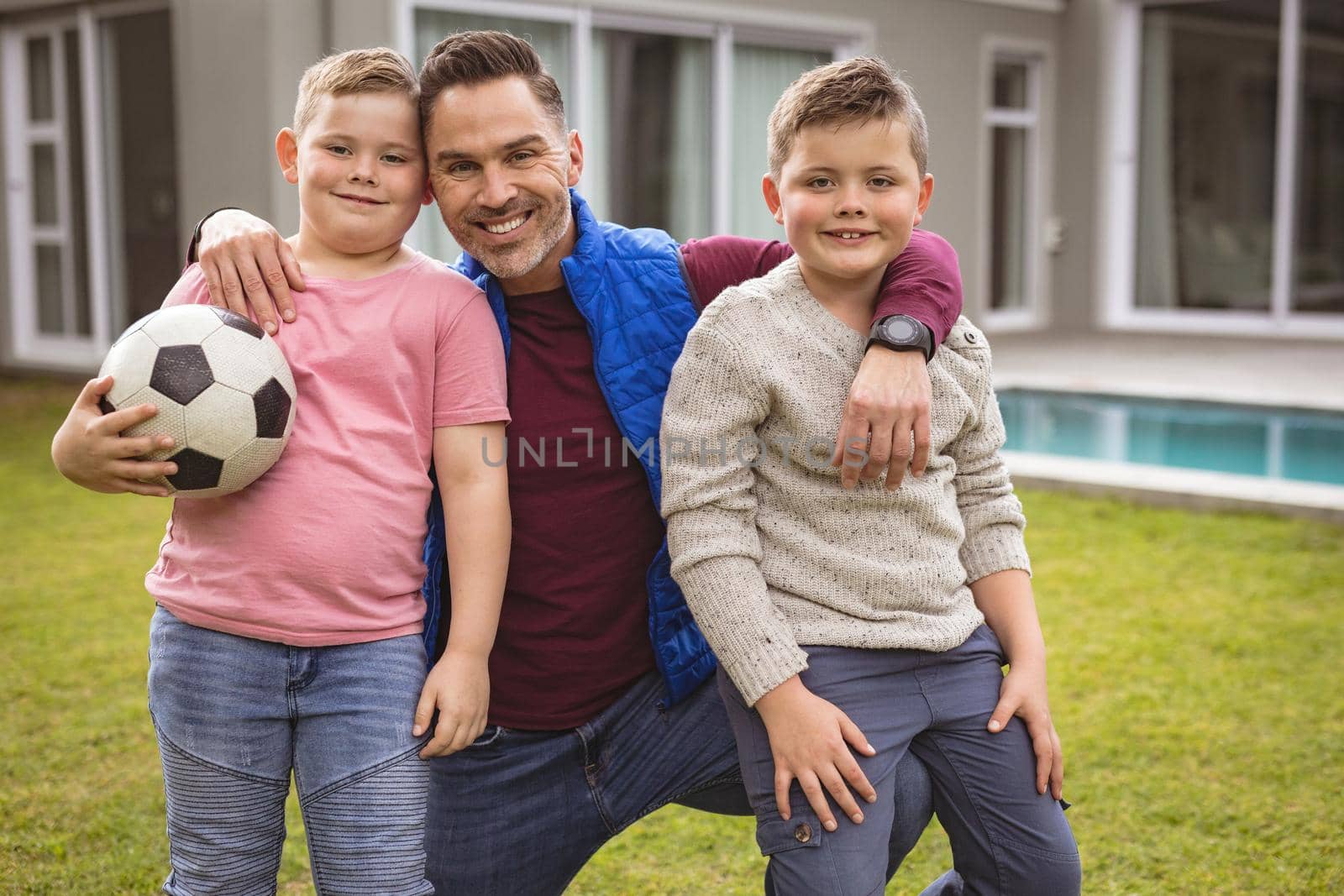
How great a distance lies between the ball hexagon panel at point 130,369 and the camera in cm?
172

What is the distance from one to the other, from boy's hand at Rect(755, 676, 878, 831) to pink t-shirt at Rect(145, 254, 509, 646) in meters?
0.53

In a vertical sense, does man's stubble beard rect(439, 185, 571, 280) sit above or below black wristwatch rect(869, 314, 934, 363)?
above

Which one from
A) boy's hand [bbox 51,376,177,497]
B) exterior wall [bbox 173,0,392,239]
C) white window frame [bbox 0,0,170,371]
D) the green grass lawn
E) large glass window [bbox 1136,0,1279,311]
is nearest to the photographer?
boy's hand [bbox 51,376,177,497]

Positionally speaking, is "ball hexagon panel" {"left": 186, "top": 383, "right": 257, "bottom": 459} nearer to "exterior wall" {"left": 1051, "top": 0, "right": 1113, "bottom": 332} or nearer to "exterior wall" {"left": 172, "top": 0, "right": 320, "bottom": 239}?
"exterior wall" {"left": 172, "top": 0, "right": 320, "bottom": 239}

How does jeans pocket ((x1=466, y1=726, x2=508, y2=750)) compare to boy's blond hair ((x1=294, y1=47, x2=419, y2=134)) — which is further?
jeans pocket ((x1=466, y1=726, x2=508, y2=750))

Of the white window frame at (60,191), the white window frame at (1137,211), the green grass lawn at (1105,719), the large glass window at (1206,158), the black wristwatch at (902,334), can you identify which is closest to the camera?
the black wristwatch at (902,334)

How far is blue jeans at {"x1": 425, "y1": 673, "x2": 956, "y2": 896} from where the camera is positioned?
81.0 inches

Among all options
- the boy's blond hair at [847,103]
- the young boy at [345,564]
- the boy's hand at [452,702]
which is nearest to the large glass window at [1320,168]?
the boy's blond hair at [847,103]

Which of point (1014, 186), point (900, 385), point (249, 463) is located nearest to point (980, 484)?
point (900, 385)

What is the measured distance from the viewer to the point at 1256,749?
10.2 ft

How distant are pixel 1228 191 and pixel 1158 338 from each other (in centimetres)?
186

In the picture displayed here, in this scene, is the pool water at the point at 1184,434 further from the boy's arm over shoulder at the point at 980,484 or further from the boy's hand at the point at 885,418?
the boy's hand at the point at 885,418

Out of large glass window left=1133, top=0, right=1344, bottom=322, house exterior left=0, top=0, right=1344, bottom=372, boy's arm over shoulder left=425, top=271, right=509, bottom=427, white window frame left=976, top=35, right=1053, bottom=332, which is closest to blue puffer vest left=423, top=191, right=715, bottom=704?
boy's arm over shoulder left=425, top=271, right=509, bottom=427

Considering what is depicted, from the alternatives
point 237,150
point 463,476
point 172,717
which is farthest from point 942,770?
point 237,150
